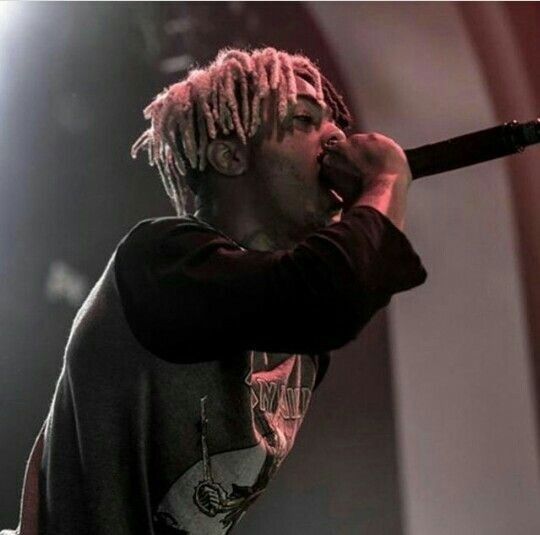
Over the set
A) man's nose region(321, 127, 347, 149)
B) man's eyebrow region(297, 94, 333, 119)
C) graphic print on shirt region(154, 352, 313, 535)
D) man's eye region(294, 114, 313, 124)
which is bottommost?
graphic print on shirt region(154, 352, 313, 535)

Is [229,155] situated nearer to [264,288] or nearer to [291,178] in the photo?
[291,178]

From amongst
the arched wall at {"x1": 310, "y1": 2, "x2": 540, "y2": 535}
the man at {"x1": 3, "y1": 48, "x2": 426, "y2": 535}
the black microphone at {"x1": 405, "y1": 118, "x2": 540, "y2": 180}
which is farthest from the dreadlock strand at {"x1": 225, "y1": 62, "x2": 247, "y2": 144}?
the arched wall at {"x1": 310, "y1": 2, "x2": 540, "y2": 535}

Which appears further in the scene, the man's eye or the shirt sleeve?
the man's eye

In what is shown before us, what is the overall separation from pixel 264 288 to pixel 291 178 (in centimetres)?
13

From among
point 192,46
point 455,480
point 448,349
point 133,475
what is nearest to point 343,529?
point 455,480

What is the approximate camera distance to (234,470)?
1.79 feet

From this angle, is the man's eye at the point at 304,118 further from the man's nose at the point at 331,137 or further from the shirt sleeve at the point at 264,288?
the shirt sleeve at the point at 264,288

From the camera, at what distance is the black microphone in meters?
0.51

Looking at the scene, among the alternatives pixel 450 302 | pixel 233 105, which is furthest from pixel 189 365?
pixel 450 302

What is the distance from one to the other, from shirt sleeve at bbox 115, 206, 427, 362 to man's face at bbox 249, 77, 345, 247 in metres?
0.08

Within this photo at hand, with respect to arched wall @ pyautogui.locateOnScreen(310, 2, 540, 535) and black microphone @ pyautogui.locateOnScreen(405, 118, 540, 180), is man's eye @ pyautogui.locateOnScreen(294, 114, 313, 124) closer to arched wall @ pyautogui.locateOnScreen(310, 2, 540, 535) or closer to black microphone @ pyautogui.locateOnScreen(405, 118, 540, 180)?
black microphone @ pyautogui.locateOnScreen(405, 118, 540, 180)

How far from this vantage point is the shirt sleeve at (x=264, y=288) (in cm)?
44

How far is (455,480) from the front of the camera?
39.3 inches

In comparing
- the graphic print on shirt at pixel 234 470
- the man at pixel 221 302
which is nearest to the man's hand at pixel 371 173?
the man at pixel 221 302
